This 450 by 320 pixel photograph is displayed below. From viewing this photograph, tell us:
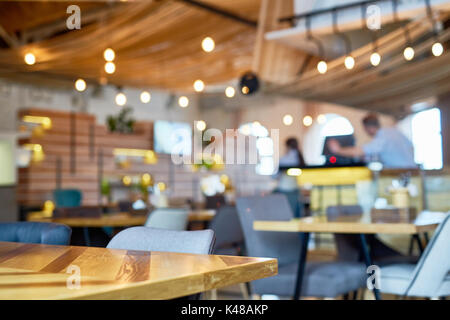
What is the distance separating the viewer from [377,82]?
8.36 m

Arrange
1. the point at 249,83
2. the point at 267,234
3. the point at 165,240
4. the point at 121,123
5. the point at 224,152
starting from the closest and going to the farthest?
the point at 165,240
the point at 267,234
the point at 249,83
the point at 121,123
the point at 224,152

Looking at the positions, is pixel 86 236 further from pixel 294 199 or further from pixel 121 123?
pixel 121 123

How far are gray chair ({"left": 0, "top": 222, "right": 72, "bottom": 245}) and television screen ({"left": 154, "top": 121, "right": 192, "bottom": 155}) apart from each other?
9941mm

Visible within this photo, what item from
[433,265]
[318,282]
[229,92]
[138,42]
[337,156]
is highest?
[138,42]

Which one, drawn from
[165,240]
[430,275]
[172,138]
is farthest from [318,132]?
[165,240]

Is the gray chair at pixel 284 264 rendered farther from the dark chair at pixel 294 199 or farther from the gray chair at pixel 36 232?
the dark chair at pixel 294 199

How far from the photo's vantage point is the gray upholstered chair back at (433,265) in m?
2.38

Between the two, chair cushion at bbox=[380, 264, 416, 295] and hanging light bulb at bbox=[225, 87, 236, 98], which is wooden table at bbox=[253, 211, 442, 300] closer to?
chair cushion at bbox=[380, 264, 416, 295]

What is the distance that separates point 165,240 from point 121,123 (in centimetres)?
997

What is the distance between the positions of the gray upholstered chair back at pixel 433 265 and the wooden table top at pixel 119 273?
1317 mm

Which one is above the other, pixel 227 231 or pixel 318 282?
pixel 227 231

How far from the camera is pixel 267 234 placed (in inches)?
121

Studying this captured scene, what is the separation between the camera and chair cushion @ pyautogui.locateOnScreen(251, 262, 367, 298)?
104 inches

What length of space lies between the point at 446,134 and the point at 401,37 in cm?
421
